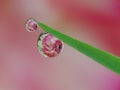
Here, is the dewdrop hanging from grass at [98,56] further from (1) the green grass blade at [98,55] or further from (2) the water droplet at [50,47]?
(2) the water droplet at [50,47]

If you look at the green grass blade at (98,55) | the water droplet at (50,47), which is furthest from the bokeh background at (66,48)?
the green grass blade at (98,55)

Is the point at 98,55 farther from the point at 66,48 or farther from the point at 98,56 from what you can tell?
the point at 66,48

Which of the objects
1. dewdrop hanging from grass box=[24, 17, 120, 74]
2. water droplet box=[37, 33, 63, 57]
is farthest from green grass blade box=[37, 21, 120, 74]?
water droplet box=[37, 33, 63, 57]

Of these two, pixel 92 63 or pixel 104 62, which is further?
pixel 92 63

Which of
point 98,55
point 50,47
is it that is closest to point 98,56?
point 98,55

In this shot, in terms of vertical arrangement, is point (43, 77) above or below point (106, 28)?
below

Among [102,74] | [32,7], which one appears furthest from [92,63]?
[32,7]

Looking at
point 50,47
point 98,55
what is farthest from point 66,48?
point 98,55

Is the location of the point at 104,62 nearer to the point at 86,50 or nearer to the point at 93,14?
the point at 86,50

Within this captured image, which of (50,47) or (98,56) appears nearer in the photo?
(98,56)
